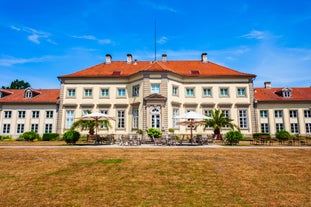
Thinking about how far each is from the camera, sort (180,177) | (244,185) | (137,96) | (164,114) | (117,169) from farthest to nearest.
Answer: (137,96) → (164,114) → (117,169) → (180,177) → (244,185)

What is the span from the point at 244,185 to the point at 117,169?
4.54 meters

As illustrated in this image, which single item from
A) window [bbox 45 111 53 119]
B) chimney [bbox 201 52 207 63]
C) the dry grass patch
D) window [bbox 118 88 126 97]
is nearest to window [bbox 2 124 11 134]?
window [bbox 45 111 53 119]

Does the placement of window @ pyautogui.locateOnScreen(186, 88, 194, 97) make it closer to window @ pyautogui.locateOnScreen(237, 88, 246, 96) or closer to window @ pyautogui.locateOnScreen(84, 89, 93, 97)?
window @ pyautogui.locateOnScreen(237, 88, 246, 96)

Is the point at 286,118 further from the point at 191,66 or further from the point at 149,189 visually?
the point at 149,189

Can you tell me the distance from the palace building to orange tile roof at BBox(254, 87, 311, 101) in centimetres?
14

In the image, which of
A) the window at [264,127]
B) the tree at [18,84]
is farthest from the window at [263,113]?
the tree at [18,84]

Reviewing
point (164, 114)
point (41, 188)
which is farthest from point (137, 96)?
point (41, 188)

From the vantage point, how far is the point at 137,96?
93.9 feet

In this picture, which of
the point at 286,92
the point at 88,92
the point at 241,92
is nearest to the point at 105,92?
the point at 88,92

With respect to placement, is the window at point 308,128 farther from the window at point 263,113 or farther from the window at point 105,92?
the window at point 105,92

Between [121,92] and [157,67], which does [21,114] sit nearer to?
[121,92]

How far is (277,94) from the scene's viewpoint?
33.4 meters

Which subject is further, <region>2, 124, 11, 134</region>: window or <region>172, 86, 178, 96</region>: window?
<region>2, 124, 11, 134</region>: window

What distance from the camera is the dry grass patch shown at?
17.0 ft
